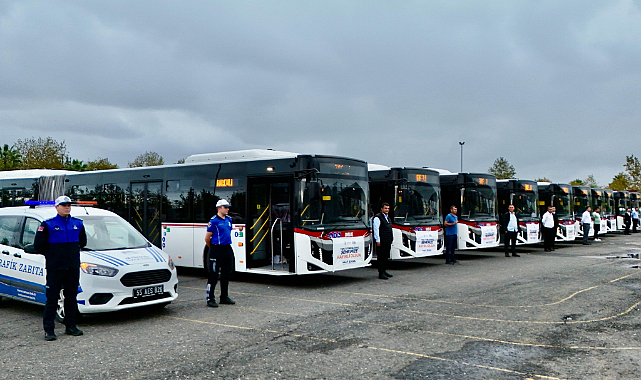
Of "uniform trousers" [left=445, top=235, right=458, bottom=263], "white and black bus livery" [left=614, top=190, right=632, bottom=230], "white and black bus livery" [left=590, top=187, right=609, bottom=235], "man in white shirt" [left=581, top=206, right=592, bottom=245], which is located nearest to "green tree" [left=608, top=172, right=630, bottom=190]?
"white and black bus livery" [left=614, top=190, right=632, bottom=230]

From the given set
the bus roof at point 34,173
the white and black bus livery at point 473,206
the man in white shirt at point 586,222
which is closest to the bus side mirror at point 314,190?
the white and black bus livery at point 473,206

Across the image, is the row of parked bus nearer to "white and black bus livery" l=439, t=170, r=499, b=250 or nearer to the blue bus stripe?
"white and black bus livery" l=439, t=170, r=499, b=250

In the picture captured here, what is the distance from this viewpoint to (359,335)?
294 inches

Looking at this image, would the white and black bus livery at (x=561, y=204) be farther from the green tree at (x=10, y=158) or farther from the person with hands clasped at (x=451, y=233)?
the green tree at (x=10, y=158)

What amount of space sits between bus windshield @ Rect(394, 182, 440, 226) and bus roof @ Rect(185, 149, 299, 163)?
3.70m

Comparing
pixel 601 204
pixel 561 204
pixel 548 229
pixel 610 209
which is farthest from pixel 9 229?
pixel 610 209

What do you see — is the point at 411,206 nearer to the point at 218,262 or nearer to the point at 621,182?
the point at 218,262

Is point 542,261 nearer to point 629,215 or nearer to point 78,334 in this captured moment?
point 78,334

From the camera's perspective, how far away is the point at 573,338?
7.21 metres

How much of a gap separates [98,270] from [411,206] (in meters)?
10.1

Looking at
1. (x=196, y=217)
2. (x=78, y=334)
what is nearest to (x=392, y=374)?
(x=78, y=334)

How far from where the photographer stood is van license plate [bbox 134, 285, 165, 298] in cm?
844

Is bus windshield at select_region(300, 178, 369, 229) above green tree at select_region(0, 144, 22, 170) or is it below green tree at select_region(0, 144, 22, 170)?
below

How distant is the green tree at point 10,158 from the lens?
1902 inches
